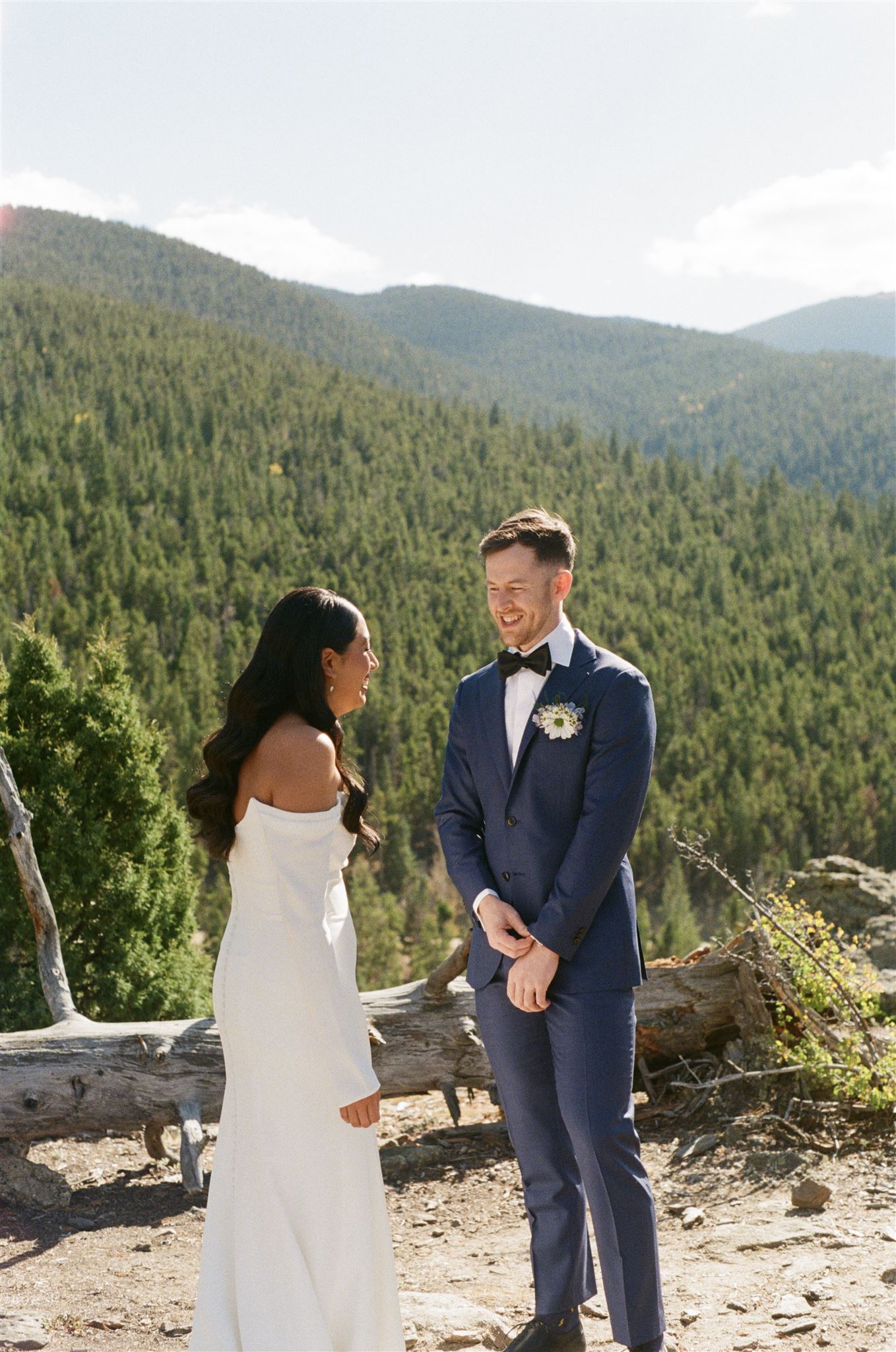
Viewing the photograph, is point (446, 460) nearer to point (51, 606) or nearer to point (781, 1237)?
point (51, 606)

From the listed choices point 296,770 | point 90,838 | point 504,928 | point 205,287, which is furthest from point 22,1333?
point 205,287

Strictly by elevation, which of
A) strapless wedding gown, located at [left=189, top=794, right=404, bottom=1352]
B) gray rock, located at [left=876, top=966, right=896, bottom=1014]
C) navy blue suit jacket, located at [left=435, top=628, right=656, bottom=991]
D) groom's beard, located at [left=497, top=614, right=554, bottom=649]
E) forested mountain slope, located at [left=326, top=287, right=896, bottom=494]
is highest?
forested mountain slope, located at [left=326, top=287, right=896, bottom=494]

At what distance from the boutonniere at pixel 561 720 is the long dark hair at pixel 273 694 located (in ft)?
1.75

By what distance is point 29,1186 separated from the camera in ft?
16.2

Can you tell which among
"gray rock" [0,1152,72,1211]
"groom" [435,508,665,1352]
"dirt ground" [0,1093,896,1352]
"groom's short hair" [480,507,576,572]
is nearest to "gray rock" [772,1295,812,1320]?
"dirt ground" [0,1093,896,1352]

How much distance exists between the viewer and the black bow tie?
3.08m

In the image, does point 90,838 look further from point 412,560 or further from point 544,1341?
point 412,560

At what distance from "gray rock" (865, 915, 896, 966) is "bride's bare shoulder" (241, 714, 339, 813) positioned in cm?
434

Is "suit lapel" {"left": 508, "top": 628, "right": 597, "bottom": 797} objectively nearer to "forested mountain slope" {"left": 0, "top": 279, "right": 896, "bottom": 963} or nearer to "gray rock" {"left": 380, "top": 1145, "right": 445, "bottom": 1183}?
Result: "gray rock" {"left": 380, "top": 1145, "right": 445, "bottom": 1183}

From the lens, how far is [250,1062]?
2820 millimetres

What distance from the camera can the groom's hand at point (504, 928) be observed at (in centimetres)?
294

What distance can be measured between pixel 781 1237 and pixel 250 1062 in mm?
2304

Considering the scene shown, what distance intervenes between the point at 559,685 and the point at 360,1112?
1.18 m

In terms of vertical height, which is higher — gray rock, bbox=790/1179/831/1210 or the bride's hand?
the bride's hand
